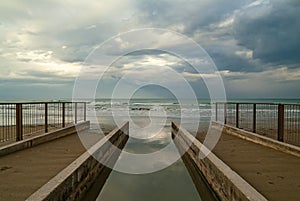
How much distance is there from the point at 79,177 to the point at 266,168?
3.61 meters

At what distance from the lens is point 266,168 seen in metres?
5.39

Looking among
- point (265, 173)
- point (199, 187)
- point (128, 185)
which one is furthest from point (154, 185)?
point (265, 173)

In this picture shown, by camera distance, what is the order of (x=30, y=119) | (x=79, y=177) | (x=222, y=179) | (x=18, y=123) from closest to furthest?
(x=222, y=179) < (x=79, y=177) < (x=18, y=123) < (x=30, y=119)

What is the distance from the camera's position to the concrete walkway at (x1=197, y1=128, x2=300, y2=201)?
161 inches

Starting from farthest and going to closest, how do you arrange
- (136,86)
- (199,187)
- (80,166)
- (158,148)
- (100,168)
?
(136,86) → (158,148) → (100,168) → (199,187) → (80,166)

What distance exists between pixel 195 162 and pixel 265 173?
108 inches

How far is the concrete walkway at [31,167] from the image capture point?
4066 millimetres

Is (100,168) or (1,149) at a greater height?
(1,149)

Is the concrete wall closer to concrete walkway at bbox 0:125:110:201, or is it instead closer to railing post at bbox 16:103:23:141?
concrete walkway at bbox 0:125:110:201

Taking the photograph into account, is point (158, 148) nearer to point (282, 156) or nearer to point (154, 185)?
point (154, 185)

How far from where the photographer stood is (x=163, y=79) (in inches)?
872

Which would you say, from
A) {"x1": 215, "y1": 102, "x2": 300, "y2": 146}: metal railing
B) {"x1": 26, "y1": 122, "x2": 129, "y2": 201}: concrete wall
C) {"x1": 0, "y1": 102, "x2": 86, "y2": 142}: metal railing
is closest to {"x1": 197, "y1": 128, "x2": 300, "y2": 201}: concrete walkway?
{"x1": 215, "y1": 102, "x2": 300, "y2": 146}: metal railing

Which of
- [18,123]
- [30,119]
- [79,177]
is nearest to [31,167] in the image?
[79,177]

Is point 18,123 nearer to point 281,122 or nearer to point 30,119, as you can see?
point 30,119
